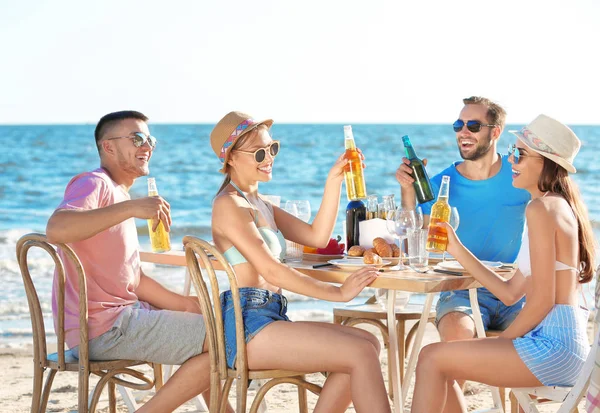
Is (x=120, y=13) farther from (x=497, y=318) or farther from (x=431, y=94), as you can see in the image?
(x=497, y=318)

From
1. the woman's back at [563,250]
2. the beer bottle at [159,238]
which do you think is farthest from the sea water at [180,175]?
the woman's back at [563,250]

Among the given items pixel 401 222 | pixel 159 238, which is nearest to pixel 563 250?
pixel 401 222

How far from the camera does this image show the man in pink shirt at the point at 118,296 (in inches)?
127

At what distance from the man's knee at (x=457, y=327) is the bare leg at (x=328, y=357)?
787 mm

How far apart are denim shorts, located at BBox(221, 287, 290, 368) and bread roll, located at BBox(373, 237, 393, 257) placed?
569 millimetres

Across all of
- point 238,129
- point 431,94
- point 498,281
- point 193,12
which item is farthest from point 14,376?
point 431,94

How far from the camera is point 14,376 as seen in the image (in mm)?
5543

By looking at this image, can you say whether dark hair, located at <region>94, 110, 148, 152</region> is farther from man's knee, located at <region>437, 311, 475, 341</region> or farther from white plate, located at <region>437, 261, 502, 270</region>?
man's knee, located at <region>437, 311, 475, 341</region>

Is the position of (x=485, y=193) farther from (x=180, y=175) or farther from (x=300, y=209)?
(x=180, y=175)

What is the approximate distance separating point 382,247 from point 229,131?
0.81 metres

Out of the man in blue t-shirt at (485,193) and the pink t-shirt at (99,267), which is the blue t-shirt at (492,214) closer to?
the man in blue t-shirt at (485,193)

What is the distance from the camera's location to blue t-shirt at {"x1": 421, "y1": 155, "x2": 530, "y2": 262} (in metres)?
4.41

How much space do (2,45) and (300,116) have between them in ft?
38.5

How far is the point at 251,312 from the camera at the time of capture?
3225mm
